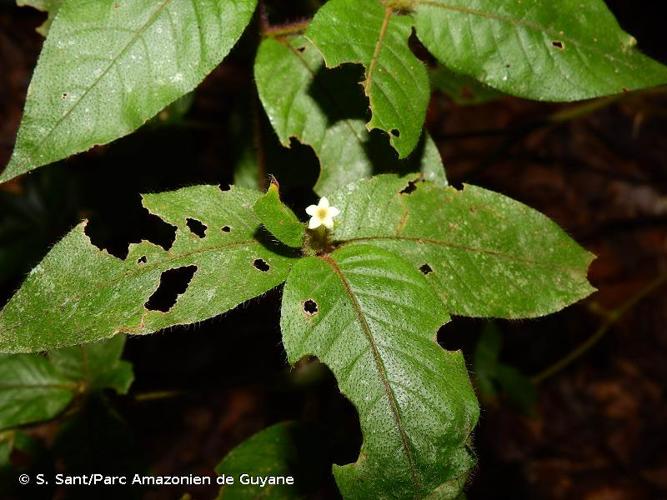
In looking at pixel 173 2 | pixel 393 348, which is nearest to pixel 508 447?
pixel 393 348

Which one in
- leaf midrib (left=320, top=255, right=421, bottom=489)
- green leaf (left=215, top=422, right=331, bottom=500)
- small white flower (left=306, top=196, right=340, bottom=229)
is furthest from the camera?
green leaf (left=215, top=422, right=331, bottom=500)

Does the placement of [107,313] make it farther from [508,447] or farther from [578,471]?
[578,471]

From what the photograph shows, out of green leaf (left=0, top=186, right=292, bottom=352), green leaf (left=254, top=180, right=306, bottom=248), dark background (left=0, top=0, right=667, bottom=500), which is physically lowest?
dark background (left=0, top=0, right=667, bottom=500)

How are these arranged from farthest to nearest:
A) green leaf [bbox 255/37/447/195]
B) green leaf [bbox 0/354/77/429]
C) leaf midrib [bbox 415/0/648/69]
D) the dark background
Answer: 1. the dark background
2. green leaf [bbox 0/354/77/429]
3. green leaf [bbox 255/37/447/195]
4. leaf midrib [bbox 415/0/648/69]

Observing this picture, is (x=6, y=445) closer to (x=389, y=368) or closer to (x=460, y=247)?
(x=389, y=368)

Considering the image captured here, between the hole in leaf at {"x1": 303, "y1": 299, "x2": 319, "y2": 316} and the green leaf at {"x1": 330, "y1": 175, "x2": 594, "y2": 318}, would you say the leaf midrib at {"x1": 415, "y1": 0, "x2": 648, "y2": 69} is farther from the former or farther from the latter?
the hole in leaf at {"x1": 303, "y1": 299, "x2": 319, "y2": 316}

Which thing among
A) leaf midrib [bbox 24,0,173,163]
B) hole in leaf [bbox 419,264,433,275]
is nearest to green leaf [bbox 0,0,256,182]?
leaf midrib [bbox 24,0,173,163]

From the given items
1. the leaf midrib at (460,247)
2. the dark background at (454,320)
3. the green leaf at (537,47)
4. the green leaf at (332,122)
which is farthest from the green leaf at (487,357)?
the green leaf at (537,47)
